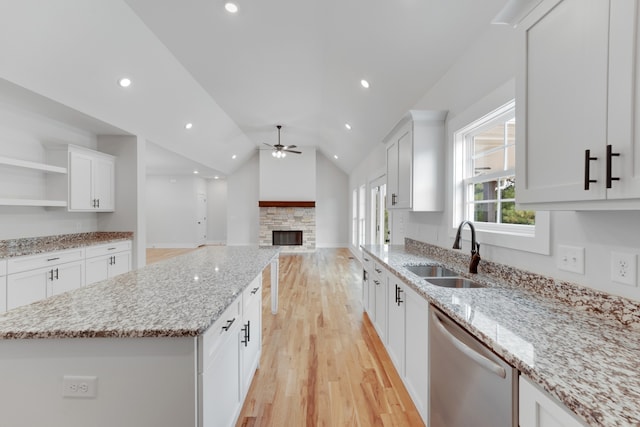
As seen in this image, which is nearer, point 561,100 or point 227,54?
point 561,100

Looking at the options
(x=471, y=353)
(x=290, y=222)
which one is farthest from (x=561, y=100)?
(x=290, y=222)

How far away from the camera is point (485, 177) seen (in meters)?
2.14

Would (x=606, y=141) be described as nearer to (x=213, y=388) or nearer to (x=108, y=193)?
(x=213, y=388)

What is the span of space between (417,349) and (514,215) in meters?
1.09

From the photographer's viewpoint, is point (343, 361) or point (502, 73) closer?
point (502, 73)

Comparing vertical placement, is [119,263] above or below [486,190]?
below

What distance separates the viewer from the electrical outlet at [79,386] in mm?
991

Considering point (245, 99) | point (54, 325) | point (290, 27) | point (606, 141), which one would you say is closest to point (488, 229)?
point (606, 141)

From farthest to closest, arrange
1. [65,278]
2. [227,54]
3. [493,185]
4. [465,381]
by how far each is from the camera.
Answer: [227,54] < [65,278] < [493,185] < [465,381]

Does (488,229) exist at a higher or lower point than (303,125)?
lower

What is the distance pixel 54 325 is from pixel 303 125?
622 centimetres

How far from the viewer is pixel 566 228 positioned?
1.34 meters

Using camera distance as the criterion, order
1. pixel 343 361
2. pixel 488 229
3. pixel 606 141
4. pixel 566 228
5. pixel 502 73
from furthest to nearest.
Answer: pixel 343 361 < pixel 488 229 < pixel 502 73 < pixel 566 228 < pixel 606 141

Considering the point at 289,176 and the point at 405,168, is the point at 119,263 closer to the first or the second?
the point at 405,168
